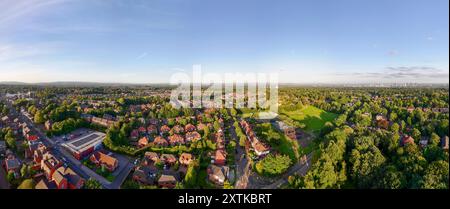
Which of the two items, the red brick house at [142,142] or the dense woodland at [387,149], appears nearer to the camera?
the dense woodland at [387,149]

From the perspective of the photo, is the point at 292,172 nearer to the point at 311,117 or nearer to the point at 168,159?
the point at 168,159

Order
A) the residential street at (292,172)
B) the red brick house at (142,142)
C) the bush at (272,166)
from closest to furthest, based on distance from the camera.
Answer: the residential street at (292,172), the bush at (272,166), the red brick house at (142,142)

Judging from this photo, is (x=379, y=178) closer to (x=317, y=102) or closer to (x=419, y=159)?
(x=419, y=159)

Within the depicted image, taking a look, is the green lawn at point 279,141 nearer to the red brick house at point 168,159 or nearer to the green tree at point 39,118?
the red brick house at point 168,159

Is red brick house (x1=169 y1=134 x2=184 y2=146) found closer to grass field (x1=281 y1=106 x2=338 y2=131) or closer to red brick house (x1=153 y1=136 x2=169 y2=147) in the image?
red brick house (x1=153 y1=136 x2=169 y2=147)

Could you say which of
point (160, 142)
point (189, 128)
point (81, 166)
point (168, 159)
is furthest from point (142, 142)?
point (189, 128)

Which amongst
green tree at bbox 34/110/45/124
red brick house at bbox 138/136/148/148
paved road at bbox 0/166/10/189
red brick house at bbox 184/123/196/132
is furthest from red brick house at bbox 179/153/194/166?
green tree at bbox 34/110/45/124

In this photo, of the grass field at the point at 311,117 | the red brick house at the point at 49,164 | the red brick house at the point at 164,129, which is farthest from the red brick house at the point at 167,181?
the grass field at the point at 311,117
